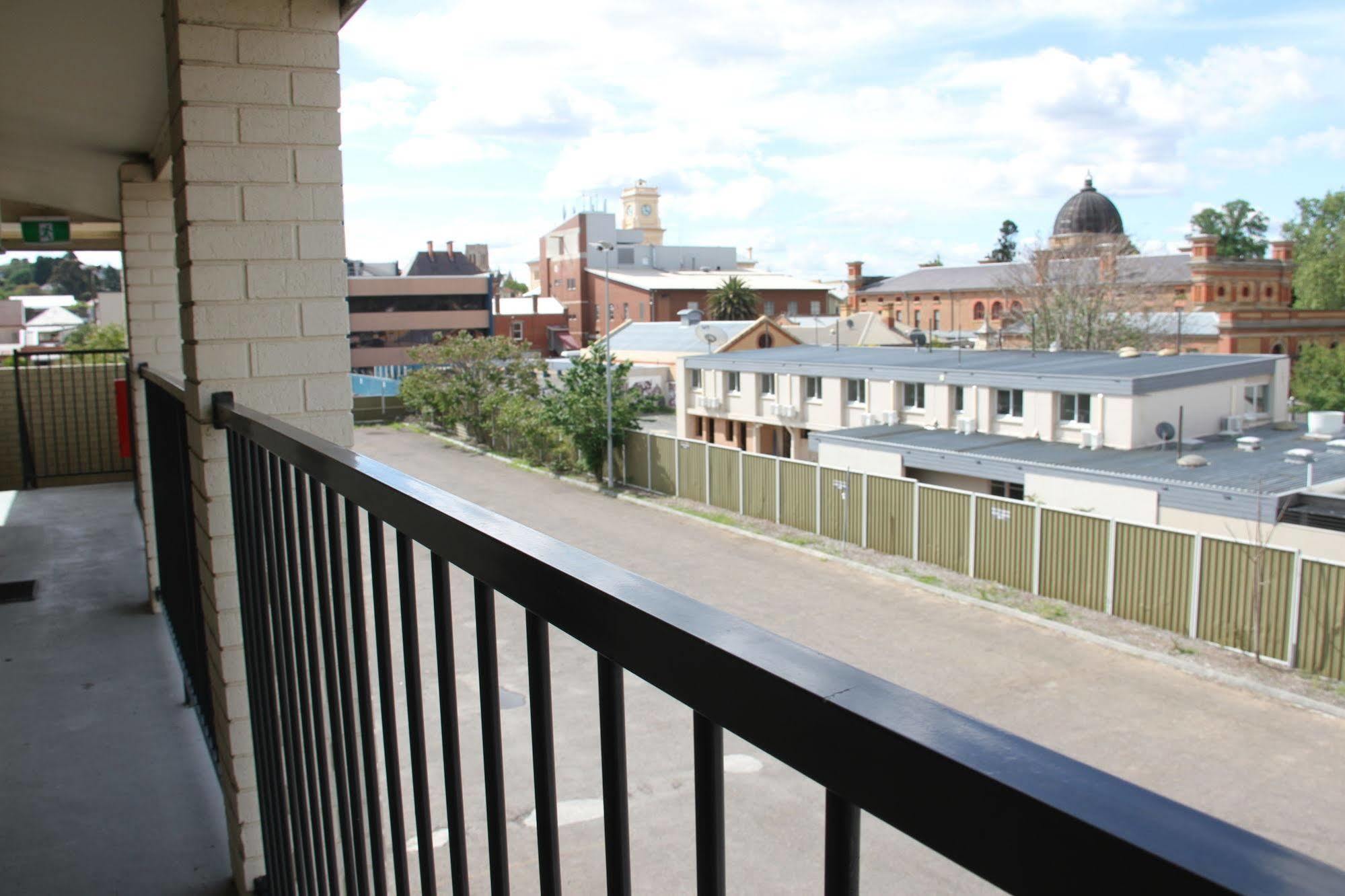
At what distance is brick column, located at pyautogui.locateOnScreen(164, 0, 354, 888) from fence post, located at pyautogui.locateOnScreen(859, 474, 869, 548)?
49.4ft

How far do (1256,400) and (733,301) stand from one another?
36.8 m

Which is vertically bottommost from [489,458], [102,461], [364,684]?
[489,458]

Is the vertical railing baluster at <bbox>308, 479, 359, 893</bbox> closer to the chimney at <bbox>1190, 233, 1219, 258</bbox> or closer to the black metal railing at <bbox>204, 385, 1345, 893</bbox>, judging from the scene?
the black metal railing at <bbox>204, 385, 1345, 893</bbox>

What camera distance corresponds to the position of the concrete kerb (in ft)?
37.1

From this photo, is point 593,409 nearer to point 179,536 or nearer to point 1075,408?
point 1075,408

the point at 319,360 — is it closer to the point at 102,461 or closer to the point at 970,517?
the point at 102,461

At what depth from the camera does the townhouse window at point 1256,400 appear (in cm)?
2277

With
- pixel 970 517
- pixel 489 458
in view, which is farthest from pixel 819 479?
pixel 489 458

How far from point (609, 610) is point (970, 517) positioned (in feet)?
51.3

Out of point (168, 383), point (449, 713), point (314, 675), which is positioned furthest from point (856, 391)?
point (449, 713)

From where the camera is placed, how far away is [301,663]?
1.87m

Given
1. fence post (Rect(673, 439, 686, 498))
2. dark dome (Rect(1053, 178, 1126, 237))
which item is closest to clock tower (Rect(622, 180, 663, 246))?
dark dome (Rect(1053, 178, 1126, 237))

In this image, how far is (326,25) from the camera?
9.48 feet

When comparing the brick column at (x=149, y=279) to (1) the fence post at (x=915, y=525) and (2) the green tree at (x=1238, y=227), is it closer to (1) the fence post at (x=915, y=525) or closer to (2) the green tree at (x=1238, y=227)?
(1) the fence post at (x=915, y=525)
